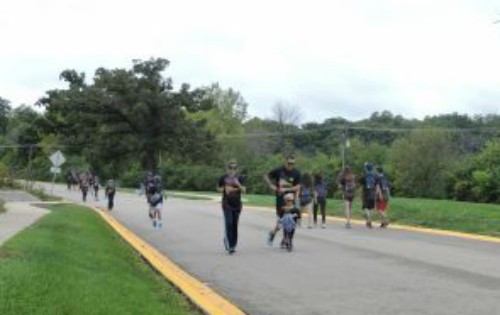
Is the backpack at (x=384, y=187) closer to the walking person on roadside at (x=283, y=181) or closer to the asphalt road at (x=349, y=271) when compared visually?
the asphalt road at (x=349, y=271)

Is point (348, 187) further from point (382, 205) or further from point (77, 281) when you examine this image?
point (77, 281)

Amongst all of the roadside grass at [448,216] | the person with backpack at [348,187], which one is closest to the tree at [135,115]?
the roadside grass at [448,216]

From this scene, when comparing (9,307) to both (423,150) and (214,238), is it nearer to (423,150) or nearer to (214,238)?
(214,238)

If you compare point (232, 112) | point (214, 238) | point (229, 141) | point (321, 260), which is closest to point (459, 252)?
point (321, 260)

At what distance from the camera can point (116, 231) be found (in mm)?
22875

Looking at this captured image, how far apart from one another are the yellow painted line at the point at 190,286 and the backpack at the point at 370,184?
785cm

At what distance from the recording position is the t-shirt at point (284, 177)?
1677cm

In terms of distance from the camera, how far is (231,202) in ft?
53.1

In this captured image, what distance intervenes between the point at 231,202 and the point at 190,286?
182 inches

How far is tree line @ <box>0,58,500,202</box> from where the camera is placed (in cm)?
6981

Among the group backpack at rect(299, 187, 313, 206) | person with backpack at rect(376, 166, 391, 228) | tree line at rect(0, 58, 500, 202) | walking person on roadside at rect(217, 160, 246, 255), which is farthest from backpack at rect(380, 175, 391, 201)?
tree line at rect(0, 58, 500, 202)

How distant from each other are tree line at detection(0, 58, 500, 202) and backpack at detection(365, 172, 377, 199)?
1180 inches

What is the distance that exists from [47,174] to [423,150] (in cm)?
6438

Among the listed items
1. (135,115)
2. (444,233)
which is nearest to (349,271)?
(444,233)
